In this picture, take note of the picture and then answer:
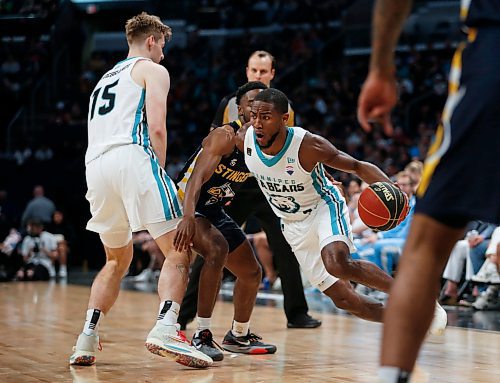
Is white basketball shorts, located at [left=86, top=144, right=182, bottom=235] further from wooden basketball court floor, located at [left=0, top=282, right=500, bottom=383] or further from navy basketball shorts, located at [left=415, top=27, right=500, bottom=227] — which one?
navy basketball shorts, located at [left=415, top=27, right=500, bottom=227]

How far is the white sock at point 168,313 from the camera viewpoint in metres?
4.51

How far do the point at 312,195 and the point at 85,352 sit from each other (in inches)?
64.9

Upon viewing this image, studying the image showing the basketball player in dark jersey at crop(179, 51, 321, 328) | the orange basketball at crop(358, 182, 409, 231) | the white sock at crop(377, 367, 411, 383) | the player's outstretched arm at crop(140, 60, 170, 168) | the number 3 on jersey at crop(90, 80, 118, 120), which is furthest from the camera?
the basketball player in dark jersey at crop(179, 51, 321, 328)

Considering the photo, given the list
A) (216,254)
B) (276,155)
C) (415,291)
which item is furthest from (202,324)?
(415,291)

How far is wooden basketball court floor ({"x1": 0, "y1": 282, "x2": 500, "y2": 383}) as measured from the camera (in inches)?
177

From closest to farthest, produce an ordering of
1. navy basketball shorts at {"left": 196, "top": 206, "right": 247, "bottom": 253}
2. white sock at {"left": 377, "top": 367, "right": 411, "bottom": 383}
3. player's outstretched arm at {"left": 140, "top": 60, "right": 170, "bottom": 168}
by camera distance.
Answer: white sock at {"left": 377, "top": 367, "right": 411, "bottom": 383} < player's outstretched arm at {"left": 140, "top": 60, "right": 170, "bottom": 168} < navy basketball shorts at {"left": 196, "top": 206, "right": 247, "bottom": 253}

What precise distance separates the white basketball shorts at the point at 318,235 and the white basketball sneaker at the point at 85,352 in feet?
4.42

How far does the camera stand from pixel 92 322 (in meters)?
4.83

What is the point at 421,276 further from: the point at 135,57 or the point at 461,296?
the point at 461,296

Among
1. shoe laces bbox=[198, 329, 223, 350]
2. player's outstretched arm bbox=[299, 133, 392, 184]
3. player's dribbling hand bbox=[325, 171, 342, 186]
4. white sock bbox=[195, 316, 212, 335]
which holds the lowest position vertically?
shoe laces bbox=[198, 329, 223, 350]

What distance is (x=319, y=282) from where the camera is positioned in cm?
510

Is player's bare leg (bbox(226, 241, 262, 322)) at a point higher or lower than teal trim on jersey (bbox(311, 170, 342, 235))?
lower

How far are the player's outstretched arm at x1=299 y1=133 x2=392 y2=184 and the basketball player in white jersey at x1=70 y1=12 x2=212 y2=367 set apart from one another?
2.82 feet

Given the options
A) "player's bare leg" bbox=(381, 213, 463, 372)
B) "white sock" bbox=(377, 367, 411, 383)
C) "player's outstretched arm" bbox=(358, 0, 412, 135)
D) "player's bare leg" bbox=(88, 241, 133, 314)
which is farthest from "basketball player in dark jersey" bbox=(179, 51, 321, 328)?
"white sock" bbox=(377, 367, 411, 383)
